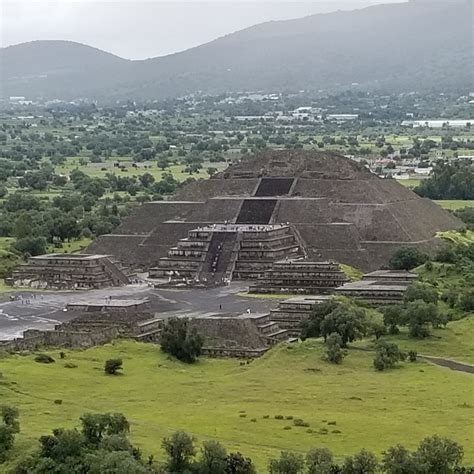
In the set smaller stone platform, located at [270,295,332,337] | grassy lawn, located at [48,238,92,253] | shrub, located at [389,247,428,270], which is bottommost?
grassy lawn, located at [48,238,92,253]

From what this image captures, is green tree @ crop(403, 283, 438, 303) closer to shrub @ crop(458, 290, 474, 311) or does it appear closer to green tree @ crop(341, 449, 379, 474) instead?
shrub @ crop(458, 290, 474, 311)

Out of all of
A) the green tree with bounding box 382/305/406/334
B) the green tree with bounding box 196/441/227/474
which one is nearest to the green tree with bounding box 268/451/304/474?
the green tree with bounding box 196/441/227/474

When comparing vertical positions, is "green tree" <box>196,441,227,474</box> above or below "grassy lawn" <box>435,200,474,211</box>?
above

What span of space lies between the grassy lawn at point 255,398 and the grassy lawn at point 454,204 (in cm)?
6005

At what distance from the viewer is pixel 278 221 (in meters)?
97.4

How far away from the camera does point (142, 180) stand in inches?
5768

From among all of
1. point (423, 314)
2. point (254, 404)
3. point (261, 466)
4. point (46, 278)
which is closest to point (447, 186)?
point (46, 278)

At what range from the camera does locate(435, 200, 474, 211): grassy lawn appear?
399 feet

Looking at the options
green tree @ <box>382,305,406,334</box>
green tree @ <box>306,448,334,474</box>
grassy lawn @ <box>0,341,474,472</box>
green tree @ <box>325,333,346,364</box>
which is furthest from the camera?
green tree @ <box>382,305,406,334</box>

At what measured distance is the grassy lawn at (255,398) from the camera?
1812 inches

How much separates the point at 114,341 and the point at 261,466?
25.2m

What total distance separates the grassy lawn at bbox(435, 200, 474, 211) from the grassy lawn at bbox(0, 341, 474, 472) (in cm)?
6005

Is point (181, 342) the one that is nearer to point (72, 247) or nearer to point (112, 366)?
point (112, 366)

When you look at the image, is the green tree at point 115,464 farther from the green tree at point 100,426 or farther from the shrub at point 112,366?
the shrub at point 112,366
